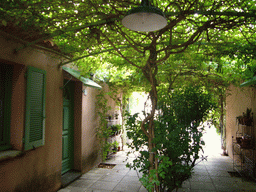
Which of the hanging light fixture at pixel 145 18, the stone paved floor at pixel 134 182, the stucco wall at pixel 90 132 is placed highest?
the hanging light fixture at pixel 145 18

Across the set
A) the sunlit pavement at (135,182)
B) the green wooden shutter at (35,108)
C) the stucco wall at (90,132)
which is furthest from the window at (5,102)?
the stucco wall at (90,132)

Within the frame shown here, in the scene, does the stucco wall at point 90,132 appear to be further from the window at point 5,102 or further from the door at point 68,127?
the window at point 5,102

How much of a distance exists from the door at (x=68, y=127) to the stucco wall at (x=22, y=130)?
2.38 feet

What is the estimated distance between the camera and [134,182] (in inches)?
202

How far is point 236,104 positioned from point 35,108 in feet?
22.5

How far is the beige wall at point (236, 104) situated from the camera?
6.06 metres

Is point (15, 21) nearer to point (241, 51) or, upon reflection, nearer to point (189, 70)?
point (241, 51)

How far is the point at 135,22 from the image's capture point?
2.28 metres

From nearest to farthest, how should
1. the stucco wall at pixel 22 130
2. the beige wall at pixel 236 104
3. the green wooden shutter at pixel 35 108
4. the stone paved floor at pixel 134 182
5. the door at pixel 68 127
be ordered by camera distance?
the stucco wall at pixel 22 130 → the green wooden shutter at pixel 35 108 → the stone paved floor at pixel 134 182 → the door at pixel 68 127 → the beige wall at pixel 236 104

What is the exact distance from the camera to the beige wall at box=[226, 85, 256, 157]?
6062 mm

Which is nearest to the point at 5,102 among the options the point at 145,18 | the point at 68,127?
the point at 68,127

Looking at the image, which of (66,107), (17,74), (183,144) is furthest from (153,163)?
(66,107)

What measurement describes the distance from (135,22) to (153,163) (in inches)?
78.7

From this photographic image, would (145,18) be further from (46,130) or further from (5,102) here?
(46,130)
